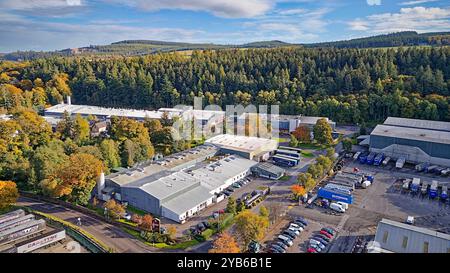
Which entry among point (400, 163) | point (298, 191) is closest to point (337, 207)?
point (298, 191)

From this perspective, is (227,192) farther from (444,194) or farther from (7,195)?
(444,194)

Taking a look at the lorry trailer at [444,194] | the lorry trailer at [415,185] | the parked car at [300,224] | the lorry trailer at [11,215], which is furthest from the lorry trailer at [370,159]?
the lorry trailer at [11,215]

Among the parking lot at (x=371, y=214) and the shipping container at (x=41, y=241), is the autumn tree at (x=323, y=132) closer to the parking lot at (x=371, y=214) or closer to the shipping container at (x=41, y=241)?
the parking lot at (x=371, y=214)

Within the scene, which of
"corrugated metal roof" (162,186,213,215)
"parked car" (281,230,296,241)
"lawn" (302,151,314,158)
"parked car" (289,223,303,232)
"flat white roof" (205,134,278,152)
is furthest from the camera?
"lawn" (302,151,314,158)

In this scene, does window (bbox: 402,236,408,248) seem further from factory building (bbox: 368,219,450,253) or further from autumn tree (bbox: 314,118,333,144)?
autumn tree (bbox: 314,118,333,144)

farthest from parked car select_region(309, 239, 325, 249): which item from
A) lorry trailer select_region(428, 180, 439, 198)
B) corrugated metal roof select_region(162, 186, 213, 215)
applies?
lorry trailer select_region(428, 180, 439, 198)

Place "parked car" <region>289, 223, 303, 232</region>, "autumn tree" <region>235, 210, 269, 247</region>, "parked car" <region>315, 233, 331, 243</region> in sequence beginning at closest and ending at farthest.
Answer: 1. "autumn tree" <region>235, 210, 269, 247</region>
2. "parked car" <region>315, 233, 331, 243</region>
3. "parked car" <region>289, 223, 303, 232</region>

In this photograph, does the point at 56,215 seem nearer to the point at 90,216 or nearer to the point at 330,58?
the point at 90,216
